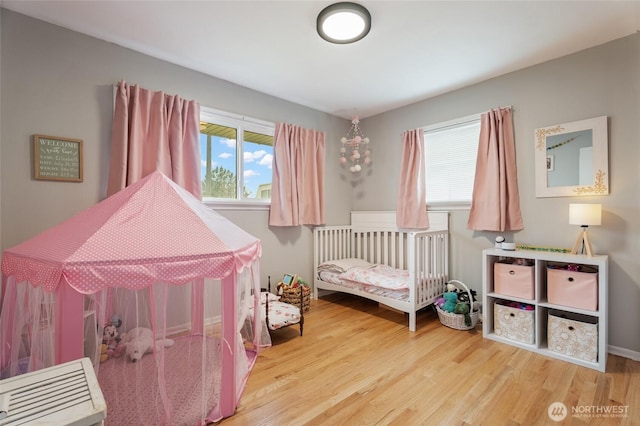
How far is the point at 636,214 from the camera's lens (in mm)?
2262

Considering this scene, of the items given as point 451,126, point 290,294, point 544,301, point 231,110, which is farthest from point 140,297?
point 451,126

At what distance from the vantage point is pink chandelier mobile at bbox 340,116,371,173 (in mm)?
4004

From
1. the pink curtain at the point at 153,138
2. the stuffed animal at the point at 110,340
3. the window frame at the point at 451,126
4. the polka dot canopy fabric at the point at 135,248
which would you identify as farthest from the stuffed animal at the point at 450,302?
the stuffed animal at the point at 110,340

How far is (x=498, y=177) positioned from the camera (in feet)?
9.53

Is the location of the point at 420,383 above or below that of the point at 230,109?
below

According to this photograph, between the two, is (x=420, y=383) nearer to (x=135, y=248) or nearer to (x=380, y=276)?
(x=380, y=276)

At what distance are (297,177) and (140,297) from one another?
2.19 m

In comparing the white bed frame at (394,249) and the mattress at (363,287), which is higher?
the white bed frame at (394,249)

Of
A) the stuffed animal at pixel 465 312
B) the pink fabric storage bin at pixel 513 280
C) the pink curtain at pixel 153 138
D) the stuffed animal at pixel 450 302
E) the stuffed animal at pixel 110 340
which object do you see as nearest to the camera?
the stuffed animal at pixel 110 340

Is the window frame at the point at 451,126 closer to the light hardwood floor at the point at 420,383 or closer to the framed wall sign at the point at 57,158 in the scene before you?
the light hardwood floor at the point at 420,383

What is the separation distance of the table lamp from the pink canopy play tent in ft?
8.10

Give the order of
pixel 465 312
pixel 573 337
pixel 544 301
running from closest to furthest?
pixel 573 337 → pixel 544 301 → pixel 465 312

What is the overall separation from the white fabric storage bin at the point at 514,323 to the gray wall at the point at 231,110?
1.79 ft

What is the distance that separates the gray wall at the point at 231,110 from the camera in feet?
6.78
